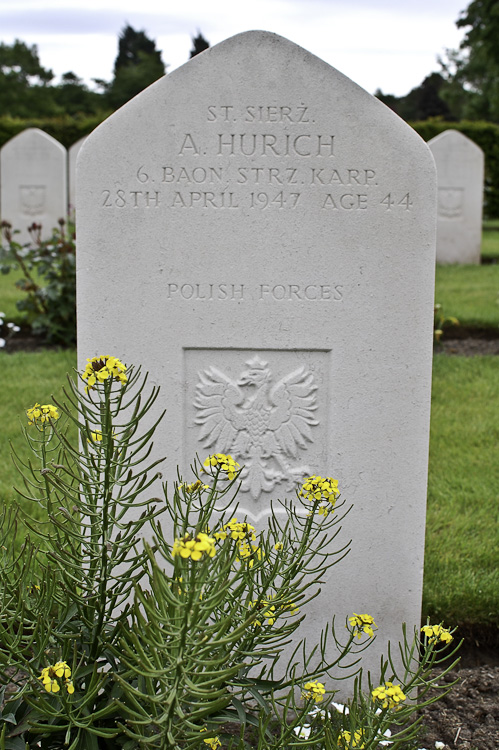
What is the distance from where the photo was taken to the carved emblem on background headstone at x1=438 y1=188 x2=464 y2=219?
1084 centimetres

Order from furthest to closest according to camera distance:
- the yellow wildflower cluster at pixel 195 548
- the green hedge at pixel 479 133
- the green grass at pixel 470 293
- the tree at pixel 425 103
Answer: the tree at pixel 425 103 → the green hedge at pixel 479 133 → the green grass at pixel 470 293 → the yellow wildflower cluster at pixel 195 548

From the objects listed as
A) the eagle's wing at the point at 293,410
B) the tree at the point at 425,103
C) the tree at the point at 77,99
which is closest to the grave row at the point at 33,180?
the eagle's wing at the point at 293,410

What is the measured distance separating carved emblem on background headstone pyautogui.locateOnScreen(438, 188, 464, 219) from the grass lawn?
225 inches

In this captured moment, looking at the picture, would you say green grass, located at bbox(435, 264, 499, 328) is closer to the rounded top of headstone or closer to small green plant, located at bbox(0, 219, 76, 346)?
small green plant, located at bbox(0, 219, 76, 346)

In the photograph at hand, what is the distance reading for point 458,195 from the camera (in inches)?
428

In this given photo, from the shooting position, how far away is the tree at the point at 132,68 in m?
36.8

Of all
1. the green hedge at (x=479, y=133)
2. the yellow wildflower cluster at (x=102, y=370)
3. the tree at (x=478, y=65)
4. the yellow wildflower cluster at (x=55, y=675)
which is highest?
the tree at (x=478, y=65)

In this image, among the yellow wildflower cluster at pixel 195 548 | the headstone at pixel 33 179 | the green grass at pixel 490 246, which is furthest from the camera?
the green grass at pixel 490 246

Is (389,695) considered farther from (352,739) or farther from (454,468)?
(454,468)

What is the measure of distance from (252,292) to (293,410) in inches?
15.8

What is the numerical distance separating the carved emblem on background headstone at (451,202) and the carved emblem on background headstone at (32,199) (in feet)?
20.3

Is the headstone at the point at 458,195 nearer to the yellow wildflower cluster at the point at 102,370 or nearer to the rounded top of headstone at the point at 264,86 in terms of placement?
the rounded top of headstone at the point at 264,86

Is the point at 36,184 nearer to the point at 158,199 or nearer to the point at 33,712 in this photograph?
the point at 158,199

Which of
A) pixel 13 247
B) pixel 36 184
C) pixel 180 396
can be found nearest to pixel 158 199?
pixel 180 396
